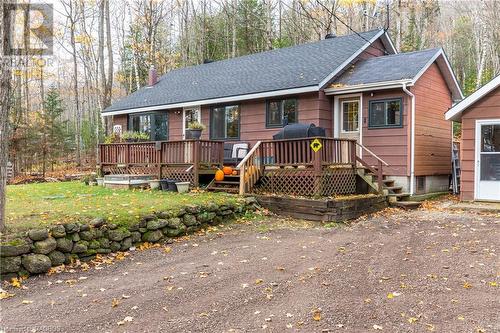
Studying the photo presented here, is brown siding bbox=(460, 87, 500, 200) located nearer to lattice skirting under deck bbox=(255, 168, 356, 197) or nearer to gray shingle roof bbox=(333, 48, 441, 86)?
gray shingle roof bbox=(333, 48, 441, 86)

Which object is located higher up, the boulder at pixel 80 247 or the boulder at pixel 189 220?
the boulder at pixel 189 220

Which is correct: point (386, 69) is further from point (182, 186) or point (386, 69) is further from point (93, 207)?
point (93, 207)

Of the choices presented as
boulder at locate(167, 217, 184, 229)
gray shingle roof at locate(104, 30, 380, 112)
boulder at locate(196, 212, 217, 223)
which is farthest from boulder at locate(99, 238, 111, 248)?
gray shingle roof at locate(104, 30, 380, 112)

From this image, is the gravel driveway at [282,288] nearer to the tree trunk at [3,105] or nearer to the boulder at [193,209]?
the boulder at [193,209]

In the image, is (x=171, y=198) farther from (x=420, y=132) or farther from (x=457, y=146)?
(x=457, y=146)

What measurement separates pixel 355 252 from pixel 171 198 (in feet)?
14.5

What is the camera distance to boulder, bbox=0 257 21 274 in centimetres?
500

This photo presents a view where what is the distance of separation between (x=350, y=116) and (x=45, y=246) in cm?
906

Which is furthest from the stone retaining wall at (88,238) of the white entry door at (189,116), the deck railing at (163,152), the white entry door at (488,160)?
the white entry door at (189,116)

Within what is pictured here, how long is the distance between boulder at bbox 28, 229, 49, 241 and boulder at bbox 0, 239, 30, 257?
0.14 meters

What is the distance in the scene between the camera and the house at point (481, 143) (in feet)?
32.8

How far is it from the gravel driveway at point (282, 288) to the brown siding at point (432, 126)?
470cm

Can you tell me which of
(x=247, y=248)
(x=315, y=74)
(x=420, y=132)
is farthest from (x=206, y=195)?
(x=420, y=132)

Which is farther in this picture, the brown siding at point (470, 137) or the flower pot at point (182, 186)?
the flower pot at point (182, 186)
